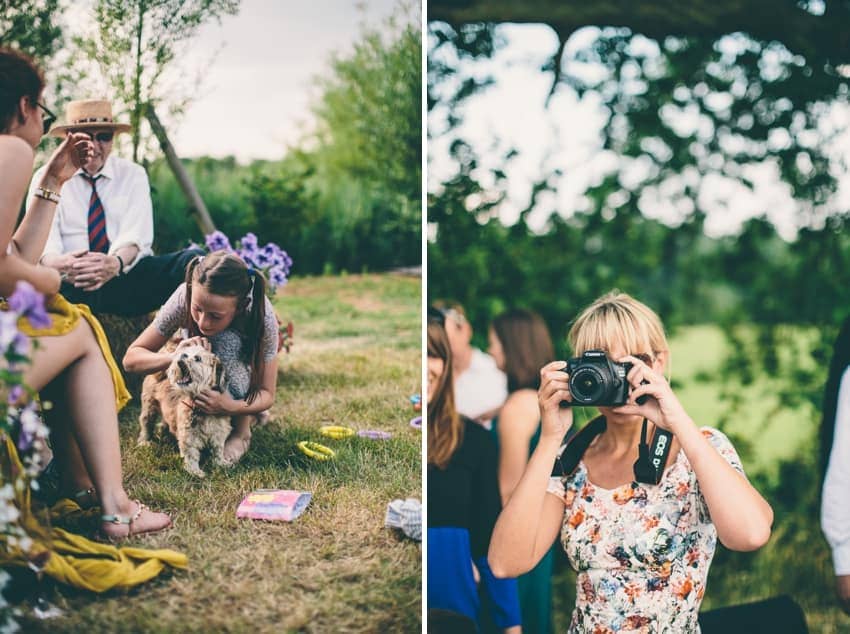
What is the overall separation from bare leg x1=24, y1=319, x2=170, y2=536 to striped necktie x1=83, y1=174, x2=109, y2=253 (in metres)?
0.30

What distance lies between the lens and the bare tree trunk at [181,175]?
309 centimetres

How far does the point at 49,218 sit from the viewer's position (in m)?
2.73

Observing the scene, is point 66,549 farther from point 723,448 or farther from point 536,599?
point 723,448

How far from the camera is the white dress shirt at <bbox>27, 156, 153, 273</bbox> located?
9.40 ft

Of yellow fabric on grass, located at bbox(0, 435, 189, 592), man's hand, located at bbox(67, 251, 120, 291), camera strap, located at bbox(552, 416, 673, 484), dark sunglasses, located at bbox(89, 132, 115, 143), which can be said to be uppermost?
dark sunglasses, located at bbox(89, 132, 115, 143)

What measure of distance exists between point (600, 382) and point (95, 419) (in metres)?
1.59

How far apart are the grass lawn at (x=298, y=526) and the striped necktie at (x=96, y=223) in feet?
1.85

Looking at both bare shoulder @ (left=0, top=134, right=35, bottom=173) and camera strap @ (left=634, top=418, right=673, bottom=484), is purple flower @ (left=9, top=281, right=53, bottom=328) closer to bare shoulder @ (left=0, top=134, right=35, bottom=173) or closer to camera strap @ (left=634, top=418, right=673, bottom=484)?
bare shoulder @ (left=0, top=134, right=35, bottom=173)

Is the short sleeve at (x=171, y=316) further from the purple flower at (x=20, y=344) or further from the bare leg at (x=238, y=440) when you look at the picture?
the purple flower at (x=20, y=344)

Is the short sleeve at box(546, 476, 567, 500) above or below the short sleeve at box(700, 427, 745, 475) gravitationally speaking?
below

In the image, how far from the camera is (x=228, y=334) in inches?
119

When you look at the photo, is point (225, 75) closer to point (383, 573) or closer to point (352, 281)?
point (352, 281)

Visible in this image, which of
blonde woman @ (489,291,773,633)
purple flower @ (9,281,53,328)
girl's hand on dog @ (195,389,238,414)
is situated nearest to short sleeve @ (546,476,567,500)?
blonde woman @ (489,291,773,633)

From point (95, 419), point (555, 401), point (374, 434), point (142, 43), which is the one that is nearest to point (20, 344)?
point (95, 419)
